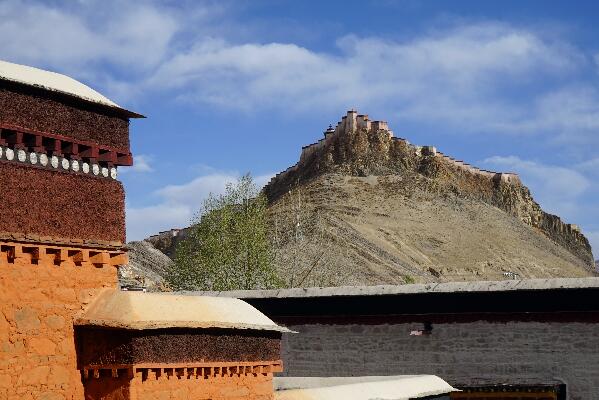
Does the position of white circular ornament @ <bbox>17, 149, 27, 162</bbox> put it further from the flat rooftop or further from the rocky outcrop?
the rocky outcrop

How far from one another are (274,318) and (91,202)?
8670 mm

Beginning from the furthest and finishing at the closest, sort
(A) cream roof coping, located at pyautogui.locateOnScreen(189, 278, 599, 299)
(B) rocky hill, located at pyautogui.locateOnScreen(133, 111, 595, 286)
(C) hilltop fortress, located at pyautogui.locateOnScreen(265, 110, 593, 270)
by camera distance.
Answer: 1. (C) hilltop fortress, located at pyautogui.locateOnScreen(265, 110, 593, 270)
2. (B) rocky hill, located at pyautogui.locateOnScreen(133, 111, 595, 286)
3. (A) cream roof coping, located at pyautogui.locateOnScreen(189, 278, 599, 299)

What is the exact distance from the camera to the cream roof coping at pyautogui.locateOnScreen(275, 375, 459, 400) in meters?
11.7

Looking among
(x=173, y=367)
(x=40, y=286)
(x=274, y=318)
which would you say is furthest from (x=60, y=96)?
(x=274, y=318)

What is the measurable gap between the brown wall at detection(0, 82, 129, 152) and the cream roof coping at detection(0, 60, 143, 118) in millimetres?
90

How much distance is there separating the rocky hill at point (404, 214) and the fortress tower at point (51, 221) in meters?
42.2

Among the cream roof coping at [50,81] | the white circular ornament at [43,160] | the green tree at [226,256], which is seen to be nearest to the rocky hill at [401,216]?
the green tree at [226,256]

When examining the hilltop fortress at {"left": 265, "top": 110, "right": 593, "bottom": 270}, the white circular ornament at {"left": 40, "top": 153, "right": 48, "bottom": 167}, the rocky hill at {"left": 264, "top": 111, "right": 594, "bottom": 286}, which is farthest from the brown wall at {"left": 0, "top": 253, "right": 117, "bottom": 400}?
the hilltop fortress at {"left": 265, "top": 110, "right": 593, "bottom": 270}

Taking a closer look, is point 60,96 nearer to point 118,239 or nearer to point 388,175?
point 118,239

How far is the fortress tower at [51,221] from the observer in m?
8.55

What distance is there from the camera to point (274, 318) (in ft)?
57.7

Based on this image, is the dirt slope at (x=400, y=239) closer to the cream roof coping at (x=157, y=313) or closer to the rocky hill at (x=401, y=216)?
the rocky hill at (x=401, y=216)

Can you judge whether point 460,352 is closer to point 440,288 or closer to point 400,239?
point 440,288

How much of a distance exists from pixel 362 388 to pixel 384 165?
72880mm
